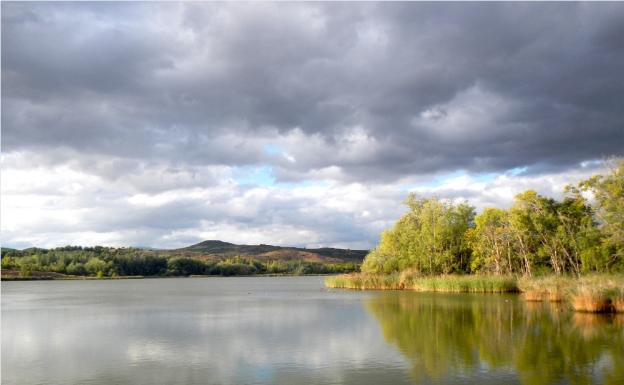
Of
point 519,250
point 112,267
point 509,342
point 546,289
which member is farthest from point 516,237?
point 112,267

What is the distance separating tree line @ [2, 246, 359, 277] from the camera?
143 metres

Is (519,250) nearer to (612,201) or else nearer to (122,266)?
(612,201)

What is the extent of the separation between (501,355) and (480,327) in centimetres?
728

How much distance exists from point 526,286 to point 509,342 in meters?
22.4

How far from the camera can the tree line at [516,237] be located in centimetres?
4103

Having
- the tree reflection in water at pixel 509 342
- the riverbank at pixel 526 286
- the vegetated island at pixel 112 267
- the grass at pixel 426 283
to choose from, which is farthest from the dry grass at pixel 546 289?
the vegetated island at pixel 112 267

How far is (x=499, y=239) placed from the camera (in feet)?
186

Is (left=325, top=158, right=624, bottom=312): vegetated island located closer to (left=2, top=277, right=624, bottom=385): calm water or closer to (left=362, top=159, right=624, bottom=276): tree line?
(left=362, top=159, right=624, bottom=276): tree line

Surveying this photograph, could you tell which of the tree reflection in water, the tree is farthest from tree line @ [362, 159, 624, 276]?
the tree reflection in water

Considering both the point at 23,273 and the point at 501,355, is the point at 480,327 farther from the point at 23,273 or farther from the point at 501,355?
the point at 23,273

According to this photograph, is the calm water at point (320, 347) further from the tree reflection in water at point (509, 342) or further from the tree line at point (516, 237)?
the tree line at point (516, 237)

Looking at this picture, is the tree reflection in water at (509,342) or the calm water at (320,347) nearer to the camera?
the calm water at (320,347)

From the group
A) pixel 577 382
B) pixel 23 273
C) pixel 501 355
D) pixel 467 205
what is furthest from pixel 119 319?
pixel 23 273

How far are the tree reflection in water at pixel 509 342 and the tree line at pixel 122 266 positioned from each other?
125 m
